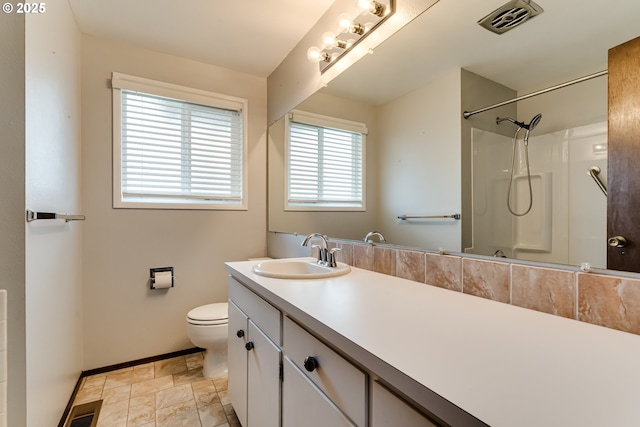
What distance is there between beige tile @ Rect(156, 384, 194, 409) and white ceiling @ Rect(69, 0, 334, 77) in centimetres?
241

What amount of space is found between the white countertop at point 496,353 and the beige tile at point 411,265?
0.67 ft

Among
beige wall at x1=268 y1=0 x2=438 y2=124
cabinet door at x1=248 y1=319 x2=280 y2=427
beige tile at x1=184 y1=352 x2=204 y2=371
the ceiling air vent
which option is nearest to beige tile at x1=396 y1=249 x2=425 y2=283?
cabinet door at x1=248 y1=319 x2=280 y2=427

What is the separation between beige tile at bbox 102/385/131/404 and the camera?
1.81 m

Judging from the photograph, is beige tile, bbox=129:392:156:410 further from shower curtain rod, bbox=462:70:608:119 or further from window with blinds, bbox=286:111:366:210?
shower curtain rod, bbox=462:70:608:119

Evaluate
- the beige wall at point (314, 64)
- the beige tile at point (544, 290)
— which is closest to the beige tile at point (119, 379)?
the beige wall at point (314, 64)

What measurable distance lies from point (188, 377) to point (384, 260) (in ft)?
5.45

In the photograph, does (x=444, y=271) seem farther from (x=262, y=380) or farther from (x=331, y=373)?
(x=262, y=380)

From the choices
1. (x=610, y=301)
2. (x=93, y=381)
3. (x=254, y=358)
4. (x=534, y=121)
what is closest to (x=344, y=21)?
(x=534, y=121)

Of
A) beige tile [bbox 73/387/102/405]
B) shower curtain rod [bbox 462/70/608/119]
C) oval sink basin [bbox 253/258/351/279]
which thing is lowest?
beige tile [bbox 73/387/102/405]

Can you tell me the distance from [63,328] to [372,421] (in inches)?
72.0

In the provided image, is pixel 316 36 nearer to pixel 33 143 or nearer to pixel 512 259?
pixel 33 143

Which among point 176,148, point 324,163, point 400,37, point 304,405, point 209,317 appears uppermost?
point 400,37

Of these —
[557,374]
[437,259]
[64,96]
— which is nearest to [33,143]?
[64,96]

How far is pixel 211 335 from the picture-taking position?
1957 mm
